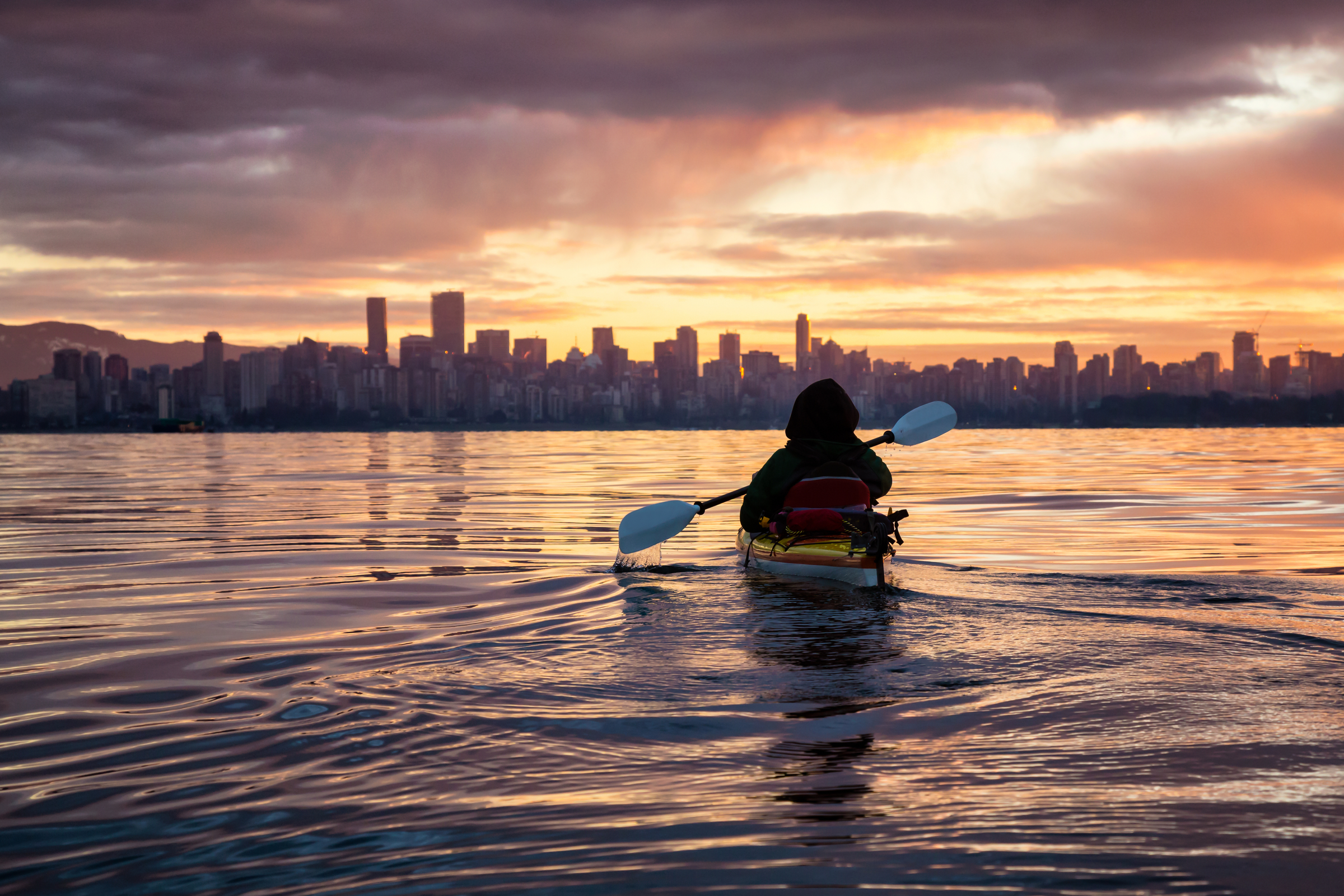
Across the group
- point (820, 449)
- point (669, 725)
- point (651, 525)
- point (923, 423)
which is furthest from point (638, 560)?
point (669, 725)


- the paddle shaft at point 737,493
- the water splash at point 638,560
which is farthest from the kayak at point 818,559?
the water splash at point 638,560

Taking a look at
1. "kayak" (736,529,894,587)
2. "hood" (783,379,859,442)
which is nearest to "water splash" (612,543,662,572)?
"kayak" (736,529,894,587)

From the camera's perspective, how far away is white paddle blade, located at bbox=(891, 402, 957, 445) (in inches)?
606

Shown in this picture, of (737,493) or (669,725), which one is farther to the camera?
(737,493)

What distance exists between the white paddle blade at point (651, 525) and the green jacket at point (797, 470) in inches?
57.7

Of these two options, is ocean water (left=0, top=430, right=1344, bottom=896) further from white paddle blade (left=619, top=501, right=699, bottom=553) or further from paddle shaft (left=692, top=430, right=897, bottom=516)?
paddle shaft (left=692, top=430, right=897, bottom=516)

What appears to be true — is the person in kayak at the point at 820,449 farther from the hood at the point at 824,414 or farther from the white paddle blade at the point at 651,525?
the white paddle blade at the point at 651,525

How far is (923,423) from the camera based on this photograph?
15.8 m

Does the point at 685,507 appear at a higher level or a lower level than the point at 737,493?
lower

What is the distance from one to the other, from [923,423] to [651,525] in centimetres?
460

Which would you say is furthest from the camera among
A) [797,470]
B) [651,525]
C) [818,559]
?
[651,525]

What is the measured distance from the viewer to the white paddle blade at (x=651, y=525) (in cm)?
1422

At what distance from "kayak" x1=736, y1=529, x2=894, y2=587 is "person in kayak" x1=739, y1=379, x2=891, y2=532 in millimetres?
632

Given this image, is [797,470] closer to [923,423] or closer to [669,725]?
[923,423]
